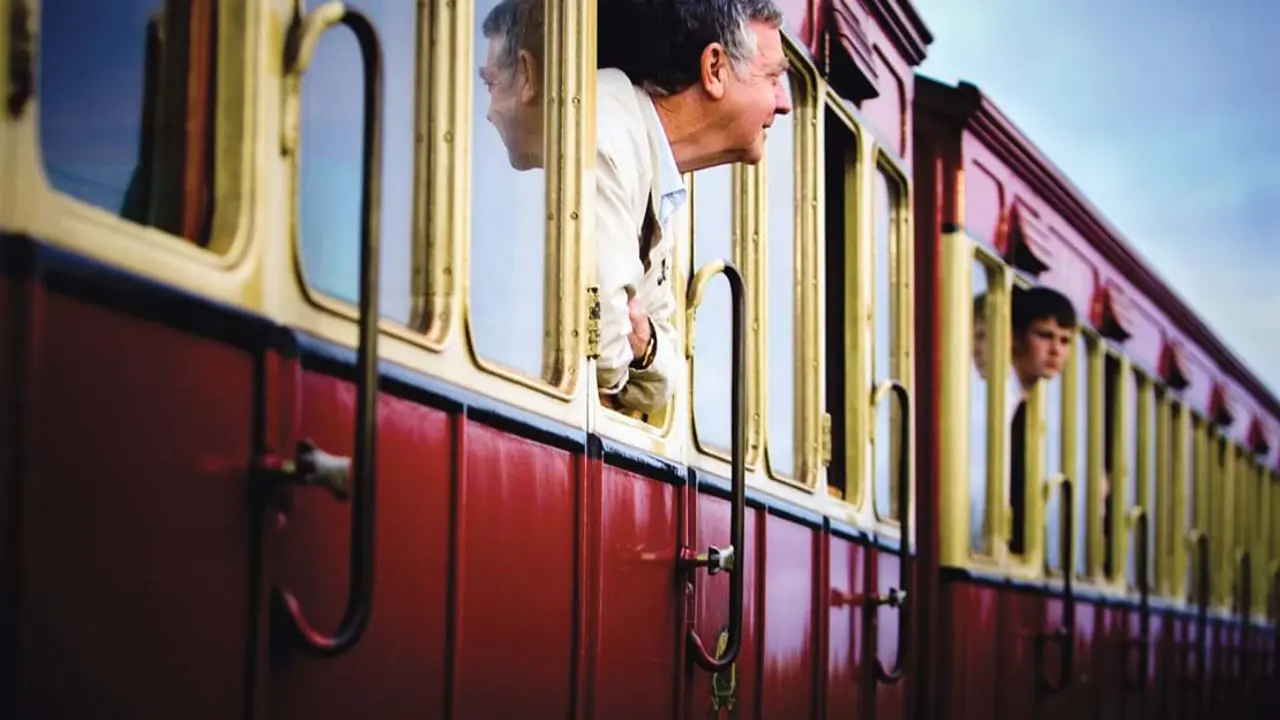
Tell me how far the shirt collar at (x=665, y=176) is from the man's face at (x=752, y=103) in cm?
18

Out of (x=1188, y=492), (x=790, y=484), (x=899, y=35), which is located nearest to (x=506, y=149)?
(x=790, y=484)

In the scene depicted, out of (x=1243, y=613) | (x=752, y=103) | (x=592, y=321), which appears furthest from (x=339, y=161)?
(x=1243, y=613)

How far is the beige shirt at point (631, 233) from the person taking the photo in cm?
351

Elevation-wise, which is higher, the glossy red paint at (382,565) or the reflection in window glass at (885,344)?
the reflection in window glass at (885,344)

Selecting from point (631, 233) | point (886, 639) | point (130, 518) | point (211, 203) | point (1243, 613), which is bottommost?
point (886, 639)

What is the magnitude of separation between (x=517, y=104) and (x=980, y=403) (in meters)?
4.05

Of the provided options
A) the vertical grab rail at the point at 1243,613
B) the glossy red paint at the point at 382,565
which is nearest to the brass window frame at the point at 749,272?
the glossy red paint at the point at 382,565

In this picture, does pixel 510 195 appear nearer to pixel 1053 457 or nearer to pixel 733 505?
pixel 733 505

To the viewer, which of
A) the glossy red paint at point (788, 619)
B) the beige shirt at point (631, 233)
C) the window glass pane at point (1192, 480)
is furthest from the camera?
the window glass pane at point (1192, 480)

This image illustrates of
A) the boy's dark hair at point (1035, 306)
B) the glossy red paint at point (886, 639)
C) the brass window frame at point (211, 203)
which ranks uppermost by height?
the boy's dark hair at point (1035, 306)

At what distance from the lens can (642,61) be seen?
3.91 meters

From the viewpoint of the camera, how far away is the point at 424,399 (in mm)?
2766

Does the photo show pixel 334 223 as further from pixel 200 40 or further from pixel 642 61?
pixel 642 61

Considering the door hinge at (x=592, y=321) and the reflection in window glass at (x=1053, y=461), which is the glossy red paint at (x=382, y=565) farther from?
the reflection in window glass at (x=1053, y=461)
